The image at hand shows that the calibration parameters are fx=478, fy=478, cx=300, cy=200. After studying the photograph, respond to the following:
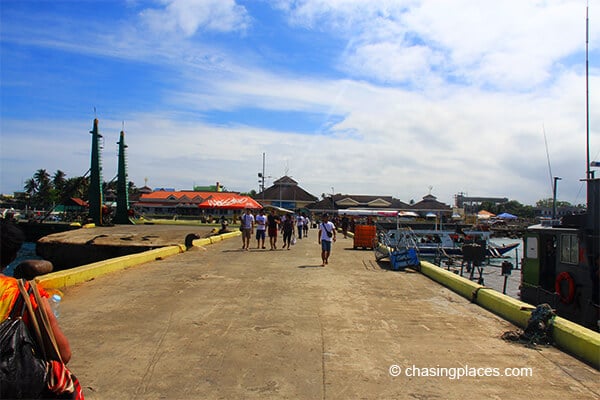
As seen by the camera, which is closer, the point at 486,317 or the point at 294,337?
the point at 294,337

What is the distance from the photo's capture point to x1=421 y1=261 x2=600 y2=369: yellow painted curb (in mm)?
5633

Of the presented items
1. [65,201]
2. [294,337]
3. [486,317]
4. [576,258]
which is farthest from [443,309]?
[65,201]

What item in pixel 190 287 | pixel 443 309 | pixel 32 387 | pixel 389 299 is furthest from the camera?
pixel 190 287

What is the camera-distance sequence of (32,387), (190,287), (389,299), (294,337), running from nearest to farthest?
(32,387)
(294,337)
(389,299)
(190,287)

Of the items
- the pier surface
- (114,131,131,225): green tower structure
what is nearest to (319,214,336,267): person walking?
the pier surface

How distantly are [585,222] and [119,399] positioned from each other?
10.2 metres

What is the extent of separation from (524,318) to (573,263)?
447 cm

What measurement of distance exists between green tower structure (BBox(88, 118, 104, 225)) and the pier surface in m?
34.9

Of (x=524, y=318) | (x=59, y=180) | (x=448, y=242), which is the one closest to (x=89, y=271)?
(x=524, y=318)

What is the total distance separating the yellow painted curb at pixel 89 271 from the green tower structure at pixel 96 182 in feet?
96.4

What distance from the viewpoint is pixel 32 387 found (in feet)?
7.82

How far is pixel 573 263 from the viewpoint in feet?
35.0

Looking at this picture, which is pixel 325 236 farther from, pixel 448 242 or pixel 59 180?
pixel 59 180

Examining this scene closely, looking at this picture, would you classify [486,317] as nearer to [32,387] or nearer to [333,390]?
[333,390]
